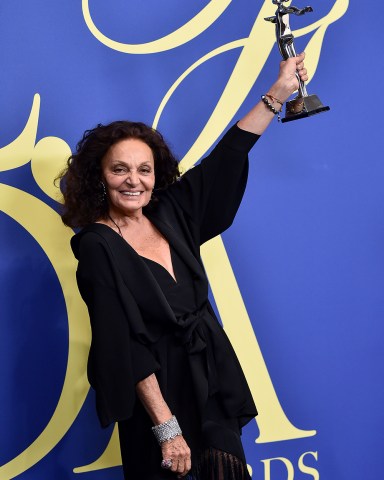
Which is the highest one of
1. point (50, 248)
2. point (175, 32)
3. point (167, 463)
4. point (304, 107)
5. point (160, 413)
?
point (175, 32)

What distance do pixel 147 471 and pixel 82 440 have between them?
0.55 metres

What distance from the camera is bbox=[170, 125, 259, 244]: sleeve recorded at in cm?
197

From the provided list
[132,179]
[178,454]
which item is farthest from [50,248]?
[178,454]

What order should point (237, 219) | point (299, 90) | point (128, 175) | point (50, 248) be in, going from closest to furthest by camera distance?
point (128, 175)
point (299, 90)
point (50, 248)
point (237, 219)

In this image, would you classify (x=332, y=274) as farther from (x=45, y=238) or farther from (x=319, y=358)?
(x=45, y=238)

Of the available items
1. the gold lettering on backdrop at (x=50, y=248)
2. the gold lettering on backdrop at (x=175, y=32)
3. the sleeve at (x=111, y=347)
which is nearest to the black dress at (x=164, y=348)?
the sleeve at (x=111, y=347)

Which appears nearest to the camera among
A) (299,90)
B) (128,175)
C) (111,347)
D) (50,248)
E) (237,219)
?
(111,347)

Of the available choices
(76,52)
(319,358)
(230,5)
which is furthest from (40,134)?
(319,358)

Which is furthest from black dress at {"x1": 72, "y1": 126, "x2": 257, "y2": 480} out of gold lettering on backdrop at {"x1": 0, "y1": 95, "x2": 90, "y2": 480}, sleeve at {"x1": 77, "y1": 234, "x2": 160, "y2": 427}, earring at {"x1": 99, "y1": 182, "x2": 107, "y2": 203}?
gold lettering on backdrop at {"x1": 0, "y1": 95, "x2": 90, "y2": 480}

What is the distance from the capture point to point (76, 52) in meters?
2.32

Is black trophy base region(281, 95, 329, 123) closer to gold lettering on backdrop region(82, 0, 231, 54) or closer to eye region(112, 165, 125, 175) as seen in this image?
eye region(112, 165, 125, 175)

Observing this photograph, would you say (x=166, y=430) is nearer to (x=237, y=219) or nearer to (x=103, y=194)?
(x=103, y=194)

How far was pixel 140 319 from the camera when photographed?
5.90 ft

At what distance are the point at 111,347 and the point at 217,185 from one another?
0.47 meters
